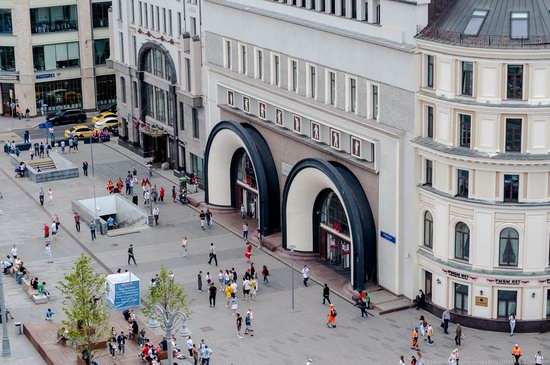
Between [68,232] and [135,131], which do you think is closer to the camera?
[68,232]

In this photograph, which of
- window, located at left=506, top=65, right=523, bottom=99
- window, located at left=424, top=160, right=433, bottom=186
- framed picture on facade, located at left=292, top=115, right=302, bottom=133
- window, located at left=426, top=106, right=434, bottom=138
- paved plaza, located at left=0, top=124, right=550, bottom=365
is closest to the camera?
window, located at left=506, top=65, right=523, bottom=99

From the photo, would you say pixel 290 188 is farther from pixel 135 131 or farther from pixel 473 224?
pixel 135 131

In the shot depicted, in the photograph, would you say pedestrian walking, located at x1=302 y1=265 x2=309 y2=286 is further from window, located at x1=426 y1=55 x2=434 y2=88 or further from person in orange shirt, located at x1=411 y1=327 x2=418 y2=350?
window, located at x1=426 y1=55 x2=434 y2=88

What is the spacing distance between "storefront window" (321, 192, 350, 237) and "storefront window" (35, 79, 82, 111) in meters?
66.0

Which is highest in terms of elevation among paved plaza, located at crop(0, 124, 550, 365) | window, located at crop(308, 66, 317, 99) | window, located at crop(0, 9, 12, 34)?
window, located at crop(308, 66, 317, 99)

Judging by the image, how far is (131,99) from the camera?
5113 inches

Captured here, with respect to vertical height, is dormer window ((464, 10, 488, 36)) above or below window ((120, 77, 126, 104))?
above

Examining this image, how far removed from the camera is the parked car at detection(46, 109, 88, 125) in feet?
475

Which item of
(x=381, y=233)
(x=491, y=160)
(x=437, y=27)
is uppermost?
(x=437, y=27)

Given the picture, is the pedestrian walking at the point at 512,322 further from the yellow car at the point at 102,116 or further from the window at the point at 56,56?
the window at the point at 56,56

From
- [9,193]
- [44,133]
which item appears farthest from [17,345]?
[44,133]

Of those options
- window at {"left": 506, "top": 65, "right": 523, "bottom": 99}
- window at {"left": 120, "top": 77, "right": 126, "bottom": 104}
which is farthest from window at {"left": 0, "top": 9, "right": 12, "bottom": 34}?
window at {"left": 506, "top": 65, "right": 523, "bottom": 99}

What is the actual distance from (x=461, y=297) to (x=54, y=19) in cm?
8271

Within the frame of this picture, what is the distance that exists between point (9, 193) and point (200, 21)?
25305 millimetres
